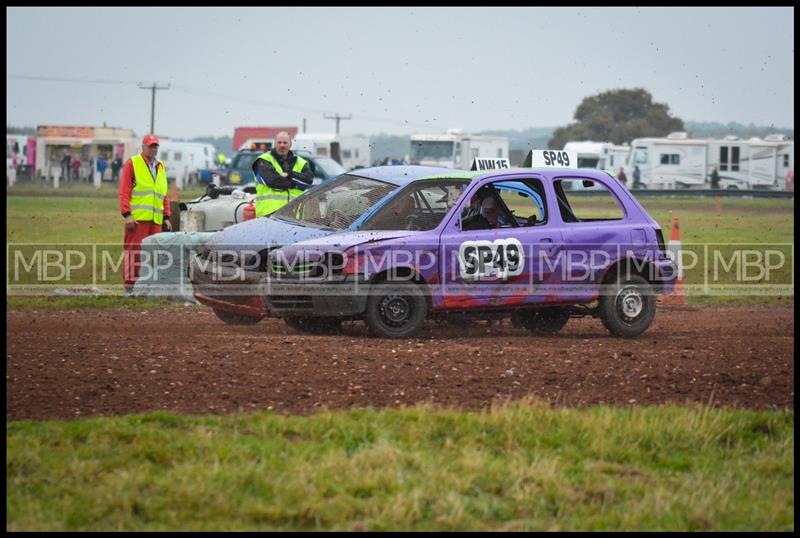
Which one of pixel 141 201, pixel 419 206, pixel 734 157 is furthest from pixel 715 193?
pixel 419 206

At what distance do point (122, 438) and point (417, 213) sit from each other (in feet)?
16.5

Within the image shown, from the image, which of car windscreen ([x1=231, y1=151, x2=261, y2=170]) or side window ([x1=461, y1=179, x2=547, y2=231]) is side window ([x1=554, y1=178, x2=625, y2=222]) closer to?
side window ([x1=461, y1=179, x2=547, y2=231])

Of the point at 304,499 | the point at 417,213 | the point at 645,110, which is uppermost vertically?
the point at 645,110

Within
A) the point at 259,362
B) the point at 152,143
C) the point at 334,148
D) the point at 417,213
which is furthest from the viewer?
the point at 334,148

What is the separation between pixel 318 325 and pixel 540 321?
227 centimetres

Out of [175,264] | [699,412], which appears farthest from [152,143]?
[699,412]

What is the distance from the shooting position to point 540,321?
42.1 ft

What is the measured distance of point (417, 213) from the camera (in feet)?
38.5

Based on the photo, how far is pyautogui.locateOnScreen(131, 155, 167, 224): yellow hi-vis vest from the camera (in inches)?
584

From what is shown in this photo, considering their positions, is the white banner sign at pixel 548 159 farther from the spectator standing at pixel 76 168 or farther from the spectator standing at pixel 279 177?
the spectator standing at pixel 76 168

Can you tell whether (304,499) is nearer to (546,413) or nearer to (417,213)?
(546,413)

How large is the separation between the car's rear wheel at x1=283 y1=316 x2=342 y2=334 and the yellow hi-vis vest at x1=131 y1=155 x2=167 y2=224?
355 cm

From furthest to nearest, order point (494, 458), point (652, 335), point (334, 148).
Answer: point (334, 148) → point (652, 335) → point (494, 458)

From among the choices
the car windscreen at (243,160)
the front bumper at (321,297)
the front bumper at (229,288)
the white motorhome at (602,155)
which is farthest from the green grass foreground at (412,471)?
the white motorhome at (602,155)
